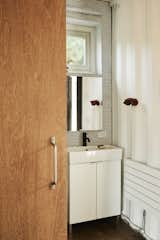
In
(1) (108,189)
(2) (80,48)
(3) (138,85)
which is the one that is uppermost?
(2) (80,48)

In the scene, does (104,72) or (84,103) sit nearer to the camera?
(84,103)

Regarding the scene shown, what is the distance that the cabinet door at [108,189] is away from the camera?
2.75 m

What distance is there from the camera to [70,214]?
2.62 metres

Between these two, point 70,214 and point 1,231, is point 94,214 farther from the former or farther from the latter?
point 1,231

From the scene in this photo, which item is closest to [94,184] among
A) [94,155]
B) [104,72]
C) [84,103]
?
[94,155]

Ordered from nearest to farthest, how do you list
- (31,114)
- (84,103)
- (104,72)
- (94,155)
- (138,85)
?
(31,114)
(138,85)
(94,155)
(84,103)
(104,72)

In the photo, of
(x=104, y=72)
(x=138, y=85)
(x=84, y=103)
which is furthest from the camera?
(x=104, y=72)

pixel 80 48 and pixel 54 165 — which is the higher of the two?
pixel 80 48

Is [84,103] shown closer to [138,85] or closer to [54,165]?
[138,85]

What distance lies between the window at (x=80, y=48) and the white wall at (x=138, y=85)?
309 millimetres

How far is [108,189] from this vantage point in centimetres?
279

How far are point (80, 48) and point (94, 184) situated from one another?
174 centimetres

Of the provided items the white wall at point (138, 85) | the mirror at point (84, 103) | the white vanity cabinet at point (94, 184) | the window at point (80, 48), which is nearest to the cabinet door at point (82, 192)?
the white vanity cabinet at point (94, 184)

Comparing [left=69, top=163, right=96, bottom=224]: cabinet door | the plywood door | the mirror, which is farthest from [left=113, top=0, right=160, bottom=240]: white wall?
the plywood door
